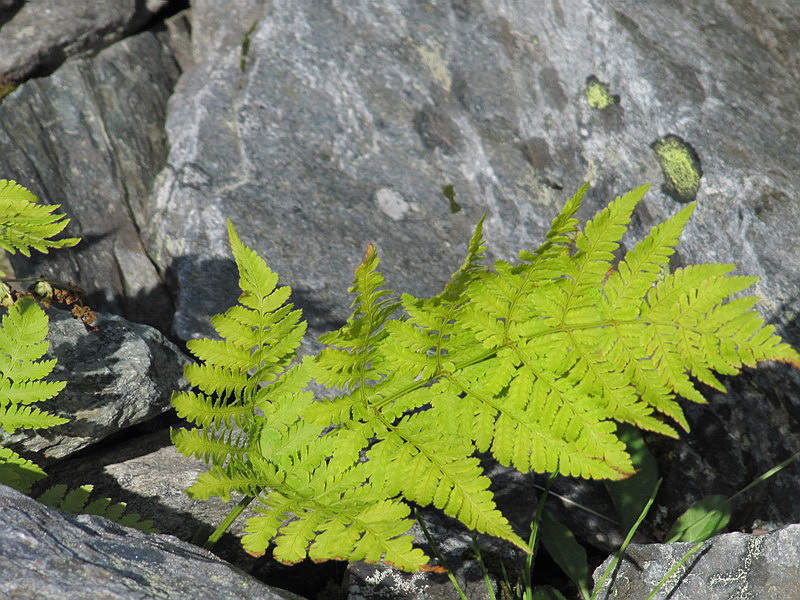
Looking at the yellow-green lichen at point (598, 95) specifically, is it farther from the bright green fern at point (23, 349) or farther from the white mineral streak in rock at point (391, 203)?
the bright green fern at point (23, 349)

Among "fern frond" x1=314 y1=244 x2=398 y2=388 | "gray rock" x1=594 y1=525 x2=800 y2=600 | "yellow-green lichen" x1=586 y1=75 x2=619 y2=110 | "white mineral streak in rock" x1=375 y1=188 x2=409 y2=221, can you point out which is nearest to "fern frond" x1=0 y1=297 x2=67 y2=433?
"fern frond" x1=314 y1=244 x2=398 y2=388

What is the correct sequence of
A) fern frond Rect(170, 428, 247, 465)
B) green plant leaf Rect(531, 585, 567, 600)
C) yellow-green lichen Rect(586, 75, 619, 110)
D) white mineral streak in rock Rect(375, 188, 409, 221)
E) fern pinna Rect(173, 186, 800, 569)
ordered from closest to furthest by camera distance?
fern pinna Rect(173, 186, 800, 569) → fern frond Rect(170, 428, 247, 465) → green plant leaf Rect(531, 585, 567, 600) → yellow-green lichen Rect(586, 75, 619, 110) → white mineral streak in rock Rect(375, 188, 409, 221)

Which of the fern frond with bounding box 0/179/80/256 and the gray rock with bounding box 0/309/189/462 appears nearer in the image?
the fern frond with bounding box 0/179/80/256

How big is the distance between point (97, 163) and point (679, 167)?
3148mm

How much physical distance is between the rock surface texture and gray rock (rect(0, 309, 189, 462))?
22mm

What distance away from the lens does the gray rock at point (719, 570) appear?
283 cm

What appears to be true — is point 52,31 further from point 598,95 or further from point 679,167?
point 679,167

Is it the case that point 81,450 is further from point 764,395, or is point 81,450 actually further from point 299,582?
point 764,395

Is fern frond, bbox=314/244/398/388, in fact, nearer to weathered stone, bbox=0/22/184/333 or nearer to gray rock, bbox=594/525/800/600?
gray rock, bbox=594/525/800/600

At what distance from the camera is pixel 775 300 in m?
3.32

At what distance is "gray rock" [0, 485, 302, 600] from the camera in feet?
6.28

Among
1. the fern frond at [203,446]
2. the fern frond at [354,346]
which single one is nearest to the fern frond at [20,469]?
the fern frond at [203,446]

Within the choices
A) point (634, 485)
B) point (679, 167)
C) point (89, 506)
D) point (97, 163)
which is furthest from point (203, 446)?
point (679, 167)

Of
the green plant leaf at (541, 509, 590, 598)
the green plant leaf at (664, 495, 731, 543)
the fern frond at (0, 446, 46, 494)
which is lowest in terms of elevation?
the green plant leaf at (541, 509, 590, 598)
